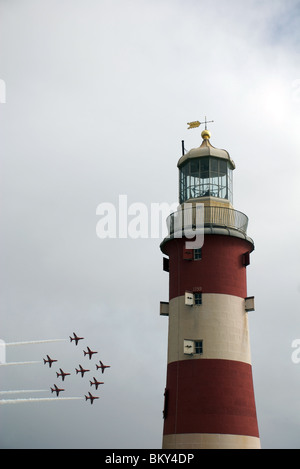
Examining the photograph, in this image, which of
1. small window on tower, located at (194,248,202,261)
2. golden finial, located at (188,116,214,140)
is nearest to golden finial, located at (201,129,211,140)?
golden finial, located at (188,116,214,140)

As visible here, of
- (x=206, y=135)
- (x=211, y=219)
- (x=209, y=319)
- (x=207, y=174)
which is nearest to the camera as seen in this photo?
(x=209, y=319)

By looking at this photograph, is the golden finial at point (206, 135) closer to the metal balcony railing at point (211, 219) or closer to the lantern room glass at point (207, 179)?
the lantern room glass at point (207, 179)

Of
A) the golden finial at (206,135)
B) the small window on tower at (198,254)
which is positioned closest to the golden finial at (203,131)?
the golden finial at (206,135)

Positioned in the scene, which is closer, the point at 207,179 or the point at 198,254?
the point at 198,254

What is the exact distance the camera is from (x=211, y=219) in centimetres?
4762

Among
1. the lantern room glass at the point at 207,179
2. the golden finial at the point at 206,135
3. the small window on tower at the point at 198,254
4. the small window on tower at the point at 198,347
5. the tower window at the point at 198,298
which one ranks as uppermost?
the golden finial at the point at 206,135

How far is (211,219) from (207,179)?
11.2ft

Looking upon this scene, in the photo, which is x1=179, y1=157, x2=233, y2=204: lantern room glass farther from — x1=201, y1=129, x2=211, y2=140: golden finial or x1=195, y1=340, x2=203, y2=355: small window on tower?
x1=195, y1=340, x2=203, y2=355: small window on tower

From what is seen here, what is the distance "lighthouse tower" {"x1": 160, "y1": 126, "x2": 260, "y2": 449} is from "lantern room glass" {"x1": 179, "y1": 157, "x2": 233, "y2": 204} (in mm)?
69

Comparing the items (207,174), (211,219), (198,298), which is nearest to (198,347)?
(198,298)

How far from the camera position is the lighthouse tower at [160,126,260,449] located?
43.4 metres

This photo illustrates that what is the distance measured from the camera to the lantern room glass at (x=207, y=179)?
4928 centimetres

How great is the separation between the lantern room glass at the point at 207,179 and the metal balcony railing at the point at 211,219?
58.9 inches

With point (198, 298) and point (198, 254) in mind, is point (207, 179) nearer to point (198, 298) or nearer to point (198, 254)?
point (198, 254)
